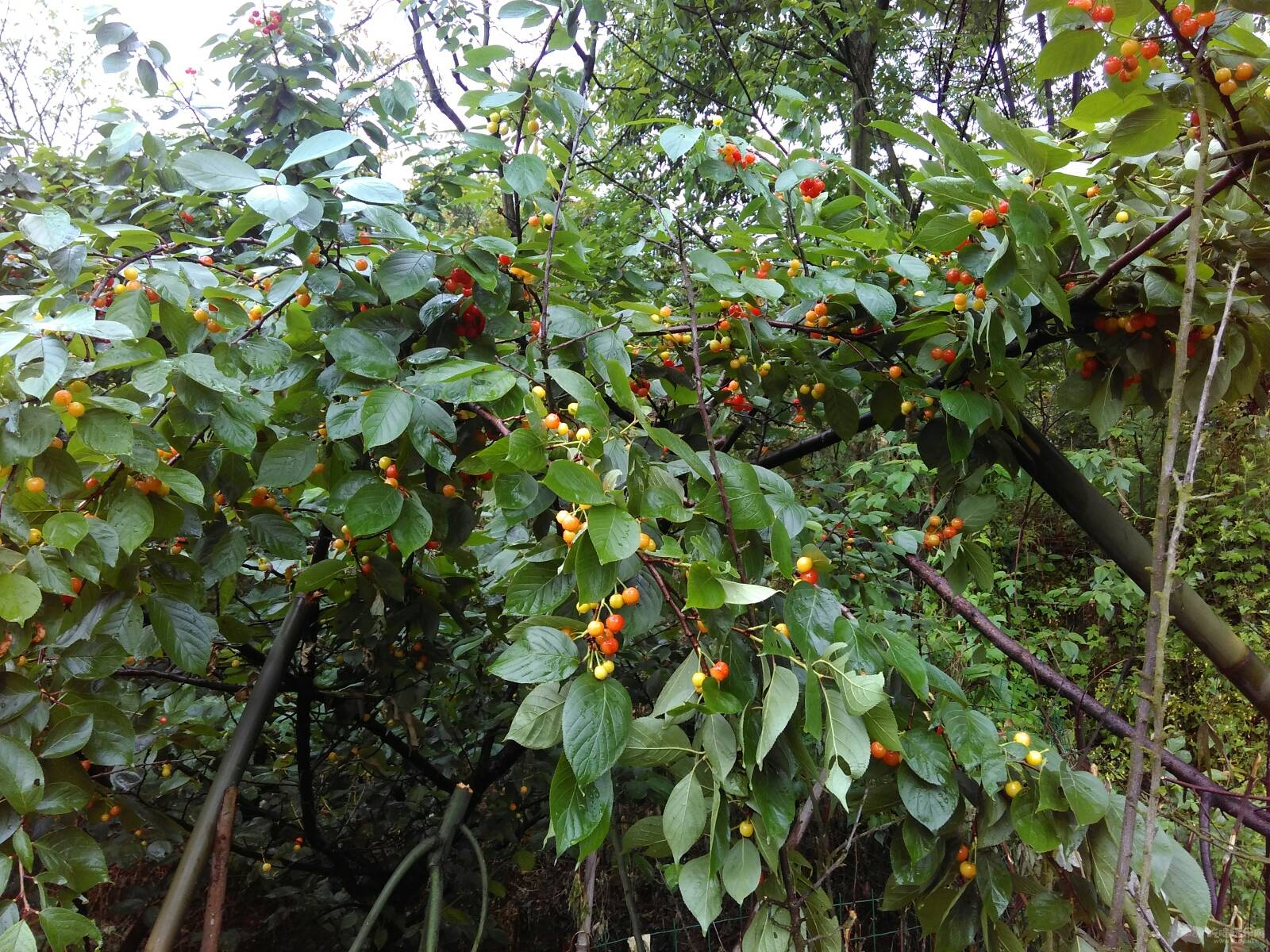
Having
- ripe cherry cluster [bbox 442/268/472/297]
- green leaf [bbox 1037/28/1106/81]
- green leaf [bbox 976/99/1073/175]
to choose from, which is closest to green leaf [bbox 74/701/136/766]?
ripe cherry cluster [bbox 442/268/472/297]

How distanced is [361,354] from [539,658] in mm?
541

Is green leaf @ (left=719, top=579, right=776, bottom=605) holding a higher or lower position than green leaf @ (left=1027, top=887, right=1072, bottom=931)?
higher

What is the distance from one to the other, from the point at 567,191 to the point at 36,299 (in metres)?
0.83

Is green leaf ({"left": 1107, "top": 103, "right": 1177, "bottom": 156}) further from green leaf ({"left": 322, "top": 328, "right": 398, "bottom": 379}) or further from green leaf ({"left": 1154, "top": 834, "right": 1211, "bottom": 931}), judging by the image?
green leaf ({"left": 322, "top": 328, "right": 398, "bottom": 379})

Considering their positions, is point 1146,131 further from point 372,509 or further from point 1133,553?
point 372,509

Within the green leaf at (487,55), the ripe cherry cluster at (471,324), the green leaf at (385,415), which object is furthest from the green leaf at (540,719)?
the green leaf at (487,55)

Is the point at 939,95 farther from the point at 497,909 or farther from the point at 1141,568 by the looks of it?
the point at 497,909

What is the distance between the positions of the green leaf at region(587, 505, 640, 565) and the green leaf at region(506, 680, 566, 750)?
0.51ft

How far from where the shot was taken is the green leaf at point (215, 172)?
96cm

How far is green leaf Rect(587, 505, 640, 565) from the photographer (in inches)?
28.2

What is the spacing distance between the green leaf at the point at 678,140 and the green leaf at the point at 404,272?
0.42 m

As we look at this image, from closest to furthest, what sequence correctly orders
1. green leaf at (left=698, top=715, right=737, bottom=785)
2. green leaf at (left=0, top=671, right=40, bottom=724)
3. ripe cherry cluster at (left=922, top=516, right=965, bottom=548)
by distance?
1. green leaf at (left=698, top=715, right=737, bottom=785)
2. green leaf at (left=0, top=671, right=40, bottom=724)
3. ripe cherry cluster at (left=922, top=516, right=965, bottom=548)

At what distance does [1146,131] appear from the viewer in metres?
0.96

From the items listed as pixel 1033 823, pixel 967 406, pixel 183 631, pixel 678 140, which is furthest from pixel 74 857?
pixel 967 406
